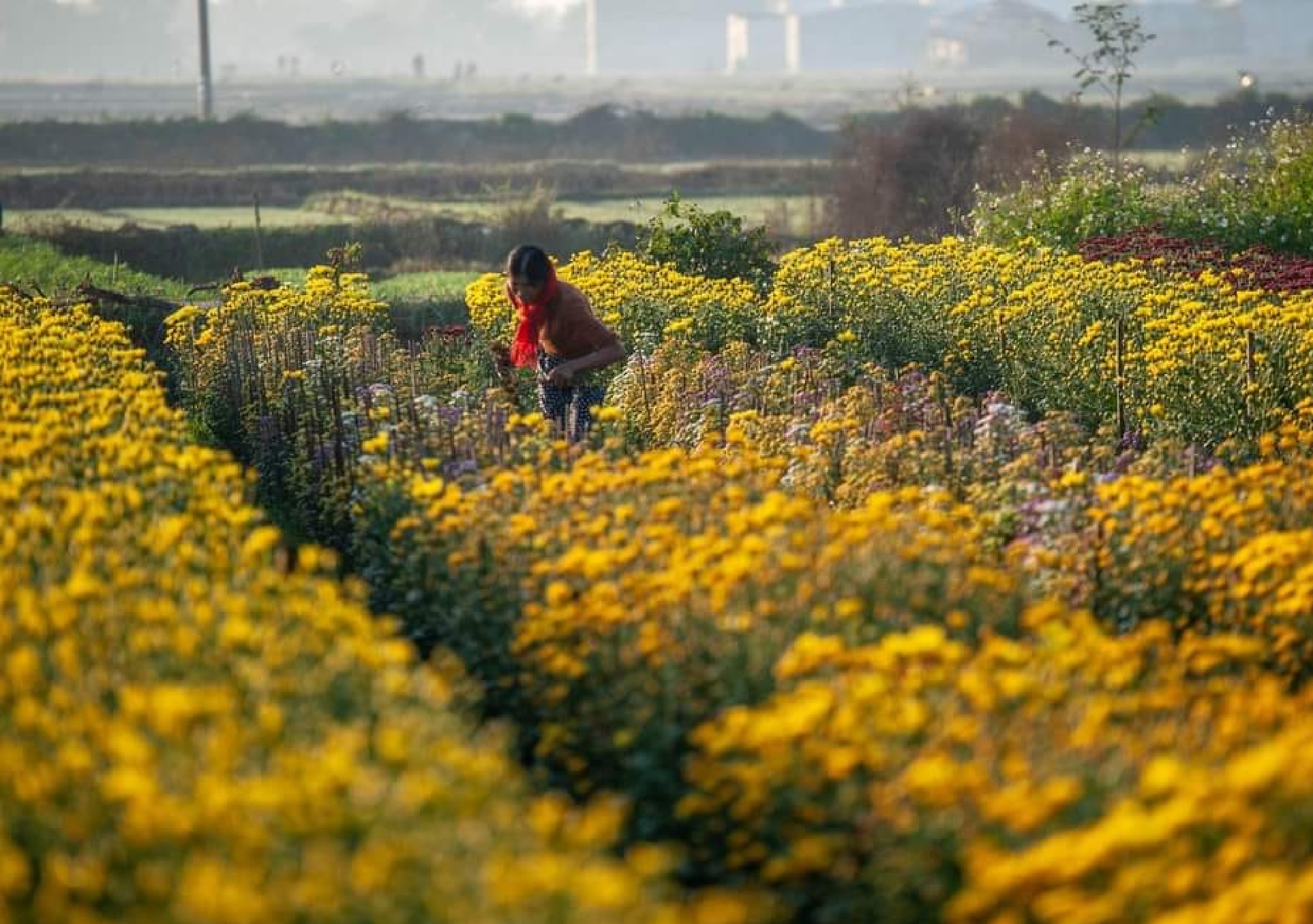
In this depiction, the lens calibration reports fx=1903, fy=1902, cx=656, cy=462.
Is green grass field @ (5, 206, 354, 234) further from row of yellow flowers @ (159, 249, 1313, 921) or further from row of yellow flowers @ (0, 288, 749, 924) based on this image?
row of yellow flowers @ (0, 288, 749, 924)

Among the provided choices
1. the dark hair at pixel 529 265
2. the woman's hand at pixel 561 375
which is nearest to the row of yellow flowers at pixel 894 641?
the woman's hand at pixel 561 375

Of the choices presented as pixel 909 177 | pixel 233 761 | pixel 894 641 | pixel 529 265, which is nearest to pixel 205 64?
pixel 909 177

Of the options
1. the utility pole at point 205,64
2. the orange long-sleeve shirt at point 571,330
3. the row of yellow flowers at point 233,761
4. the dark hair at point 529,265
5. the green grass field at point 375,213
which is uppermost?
the utility pole at point 205,64

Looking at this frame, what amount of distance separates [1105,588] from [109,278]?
13349 mm

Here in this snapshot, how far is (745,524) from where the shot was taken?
5.78m

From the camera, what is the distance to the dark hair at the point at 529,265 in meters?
9.52

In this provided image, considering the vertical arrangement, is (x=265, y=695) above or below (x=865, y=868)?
above

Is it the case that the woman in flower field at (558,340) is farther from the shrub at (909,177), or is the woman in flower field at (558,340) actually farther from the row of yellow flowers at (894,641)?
the shrub at (909,177)

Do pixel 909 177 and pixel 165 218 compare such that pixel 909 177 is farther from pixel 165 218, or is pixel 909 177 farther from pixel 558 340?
pixel 558 340

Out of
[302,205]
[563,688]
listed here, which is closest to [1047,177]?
[563,688]

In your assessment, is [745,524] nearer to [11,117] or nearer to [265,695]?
[265,695]

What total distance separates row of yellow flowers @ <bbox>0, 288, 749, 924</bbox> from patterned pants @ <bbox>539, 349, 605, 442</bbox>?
3939mm

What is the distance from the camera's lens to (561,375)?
9.70 metres

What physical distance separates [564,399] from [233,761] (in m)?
6.15
